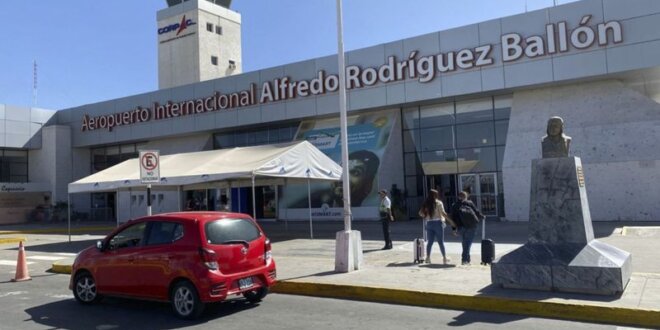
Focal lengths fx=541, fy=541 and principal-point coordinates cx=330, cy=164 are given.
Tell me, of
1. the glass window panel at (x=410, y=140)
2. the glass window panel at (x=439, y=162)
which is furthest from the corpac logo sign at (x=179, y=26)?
the glass window panel at (x=439, y=162)

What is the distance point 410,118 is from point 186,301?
20465 millimetres

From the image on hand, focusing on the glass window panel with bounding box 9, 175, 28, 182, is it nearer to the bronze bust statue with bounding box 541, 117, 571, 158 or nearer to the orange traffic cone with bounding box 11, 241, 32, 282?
the orange traffic cone with bounding box 11, 241, 32, 282

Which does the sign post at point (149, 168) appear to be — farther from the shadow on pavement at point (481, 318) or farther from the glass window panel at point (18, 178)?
the glass window panel at point (18, 178)

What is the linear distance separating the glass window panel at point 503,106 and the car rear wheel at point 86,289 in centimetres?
1959

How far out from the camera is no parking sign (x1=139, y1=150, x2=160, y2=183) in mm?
13250

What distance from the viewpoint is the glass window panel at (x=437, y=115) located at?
25.8 meters

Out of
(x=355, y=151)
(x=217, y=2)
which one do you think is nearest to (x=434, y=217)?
(x=355, y=151)

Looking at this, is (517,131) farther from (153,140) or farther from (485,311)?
(153,140)

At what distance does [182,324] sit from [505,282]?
16.6 ft

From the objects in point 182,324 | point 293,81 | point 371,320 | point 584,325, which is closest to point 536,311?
point 584,325

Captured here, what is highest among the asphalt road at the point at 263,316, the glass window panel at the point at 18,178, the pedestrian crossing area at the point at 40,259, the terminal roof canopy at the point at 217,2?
the terminal roof canopy at the point at 217,2

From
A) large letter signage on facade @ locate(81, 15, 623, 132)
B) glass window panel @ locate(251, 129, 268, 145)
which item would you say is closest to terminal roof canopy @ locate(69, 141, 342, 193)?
large letter signage on facade @ locate(81, 15, 623, 132)

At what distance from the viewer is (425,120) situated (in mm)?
26516

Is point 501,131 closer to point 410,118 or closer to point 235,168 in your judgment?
point 410,118
